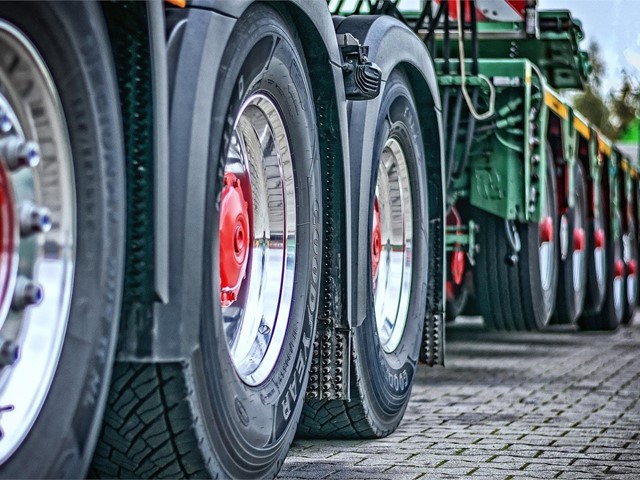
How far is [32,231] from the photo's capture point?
2232 millimetres

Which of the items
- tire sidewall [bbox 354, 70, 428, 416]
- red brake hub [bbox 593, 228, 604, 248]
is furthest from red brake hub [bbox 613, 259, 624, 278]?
tire sidewall [bbox 354, 70, 428, 416]

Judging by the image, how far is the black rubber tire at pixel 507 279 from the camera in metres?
7.15

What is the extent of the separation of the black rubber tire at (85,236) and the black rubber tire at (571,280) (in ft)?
21.4

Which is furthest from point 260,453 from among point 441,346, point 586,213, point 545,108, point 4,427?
point 586,213

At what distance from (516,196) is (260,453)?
414 centimetres

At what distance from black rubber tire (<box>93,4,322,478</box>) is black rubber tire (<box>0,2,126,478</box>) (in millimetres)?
208

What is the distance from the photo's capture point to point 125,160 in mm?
2463

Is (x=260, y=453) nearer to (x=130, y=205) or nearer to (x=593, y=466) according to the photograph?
(x=130, y=205)

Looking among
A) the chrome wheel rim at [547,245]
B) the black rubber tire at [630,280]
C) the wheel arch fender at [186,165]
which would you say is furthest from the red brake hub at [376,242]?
the black rubber tire at [630,280]

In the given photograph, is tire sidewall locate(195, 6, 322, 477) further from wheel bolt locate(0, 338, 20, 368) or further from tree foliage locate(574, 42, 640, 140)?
tree foliage locate(574, 42, 640, 140)

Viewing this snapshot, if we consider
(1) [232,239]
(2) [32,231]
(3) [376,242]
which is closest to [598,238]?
(3) [376,242]

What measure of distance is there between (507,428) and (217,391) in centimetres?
225

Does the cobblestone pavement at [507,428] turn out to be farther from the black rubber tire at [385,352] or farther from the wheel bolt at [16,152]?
the wheel bolt at [16,152]

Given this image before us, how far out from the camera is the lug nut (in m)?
2.22
